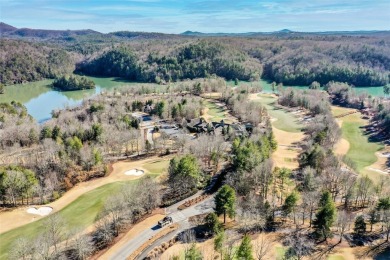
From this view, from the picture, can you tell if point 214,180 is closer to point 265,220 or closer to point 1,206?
point 265,220

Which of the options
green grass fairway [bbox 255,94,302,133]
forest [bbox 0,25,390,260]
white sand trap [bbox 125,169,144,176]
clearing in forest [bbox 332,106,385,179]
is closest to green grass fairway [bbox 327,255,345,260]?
forest [bbox 0,25,390,260]

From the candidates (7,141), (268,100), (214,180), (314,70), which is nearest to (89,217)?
(214,180)

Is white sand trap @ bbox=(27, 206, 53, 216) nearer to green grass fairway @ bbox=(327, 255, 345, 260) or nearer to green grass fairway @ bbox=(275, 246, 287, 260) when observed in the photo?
green grass fairway @ bbox=(275, 246, 287, 260)

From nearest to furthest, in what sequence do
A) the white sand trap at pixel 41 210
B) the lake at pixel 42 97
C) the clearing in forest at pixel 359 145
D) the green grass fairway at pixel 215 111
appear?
the white sand trap at pixel 41 210
the clearing in forest at pixel 359 145
the green grass fairway at pixel 215 111
the lake at pixel 42 97

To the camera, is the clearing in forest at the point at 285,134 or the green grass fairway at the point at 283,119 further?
the green grass fairway at the point at 283,119

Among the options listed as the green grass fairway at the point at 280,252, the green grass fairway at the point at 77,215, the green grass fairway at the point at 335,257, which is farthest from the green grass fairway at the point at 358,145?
the green grass fairway at the point at 77,215

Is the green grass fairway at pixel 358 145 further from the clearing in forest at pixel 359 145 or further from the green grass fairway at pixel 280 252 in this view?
the green grass fairway at pixel 280 252
